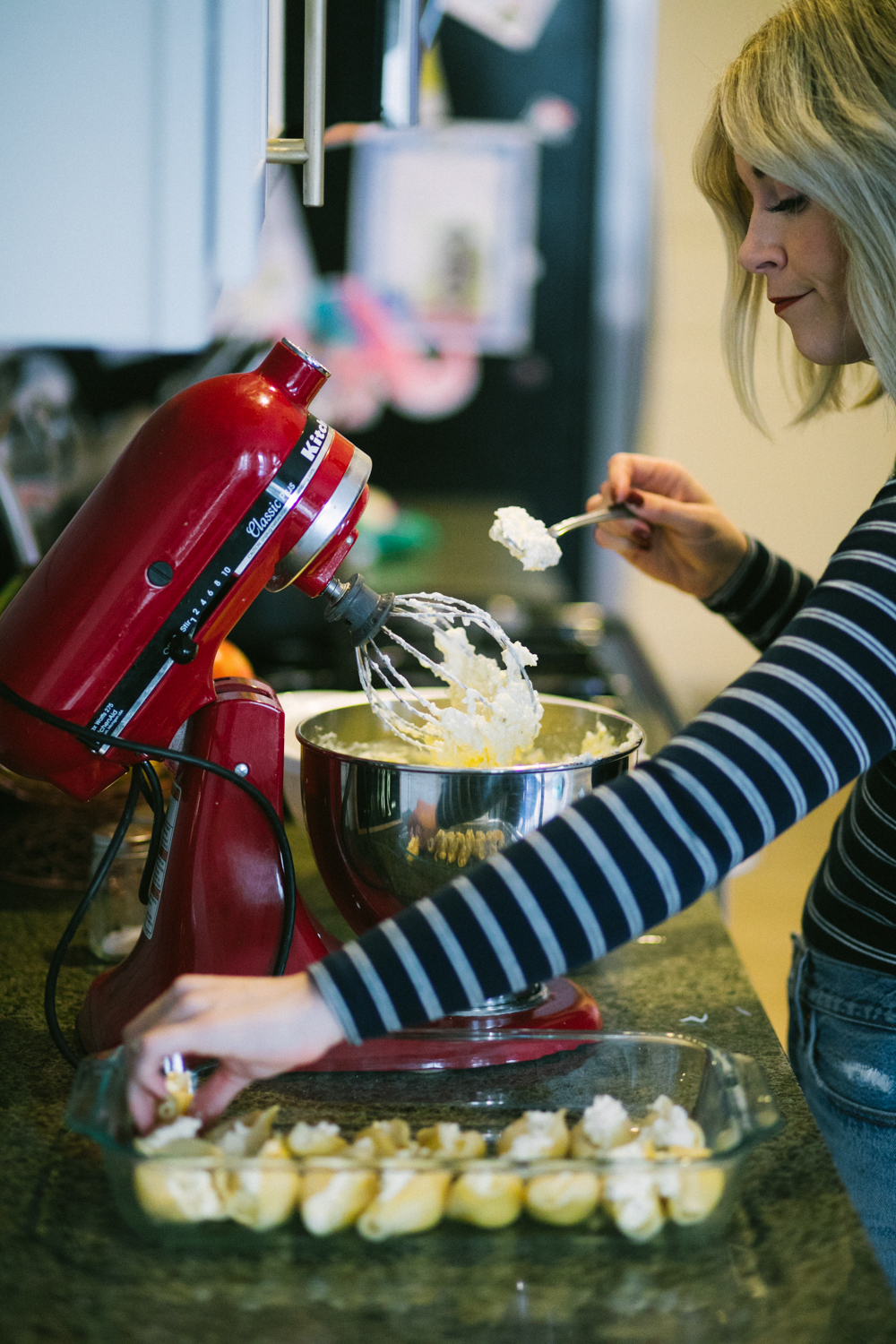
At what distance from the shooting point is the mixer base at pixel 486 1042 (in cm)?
76

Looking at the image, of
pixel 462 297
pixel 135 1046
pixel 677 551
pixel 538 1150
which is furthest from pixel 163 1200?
pixel 462 297

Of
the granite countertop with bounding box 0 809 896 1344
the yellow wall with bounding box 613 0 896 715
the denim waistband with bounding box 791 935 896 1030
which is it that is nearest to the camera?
the granite countertop with bounding box 0 809 896 1344

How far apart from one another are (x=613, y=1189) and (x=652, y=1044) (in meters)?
0.14

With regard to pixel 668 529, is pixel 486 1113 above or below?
below

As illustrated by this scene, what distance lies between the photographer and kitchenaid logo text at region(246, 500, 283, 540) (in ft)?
2.56

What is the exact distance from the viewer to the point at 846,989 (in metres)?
1.00

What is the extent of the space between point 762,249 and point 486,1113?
2.08 ft

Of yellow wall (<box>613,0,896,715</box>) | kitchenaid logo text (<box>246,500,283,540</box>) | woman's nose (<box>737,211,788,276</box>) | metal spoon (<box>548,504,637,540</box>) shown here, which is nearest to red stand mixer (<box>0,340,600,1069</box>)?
kitchenaid logo text (<box>246,500,283,540</box>)

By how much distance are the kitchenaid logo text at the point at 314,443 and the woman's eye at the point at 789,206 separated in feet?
1.21

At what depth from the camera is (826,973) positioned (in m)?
1.02

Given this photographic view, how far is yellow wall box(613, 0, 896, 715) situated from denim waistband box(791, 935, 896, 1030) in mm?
1552

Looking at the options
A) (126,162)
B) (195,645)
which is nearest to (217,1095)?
(195,645)

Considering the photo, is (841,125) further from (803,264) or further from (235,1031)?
(235,1031)

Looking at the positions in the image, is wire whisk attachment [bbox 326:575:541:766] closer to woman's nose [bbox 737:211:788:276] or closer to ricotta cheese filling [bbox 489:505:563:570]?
ricotta cheese filling [bbox 489:505:563:570]
